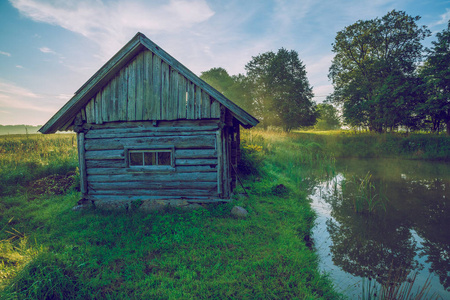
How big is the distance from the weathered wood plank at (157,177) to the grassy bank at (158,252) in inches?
40.5

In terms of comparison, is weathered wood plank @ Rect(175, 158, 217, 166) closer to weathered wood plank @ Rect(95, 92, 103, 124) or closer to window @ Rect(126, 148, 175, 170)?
window @ Rect(126, 148, 175, 170)

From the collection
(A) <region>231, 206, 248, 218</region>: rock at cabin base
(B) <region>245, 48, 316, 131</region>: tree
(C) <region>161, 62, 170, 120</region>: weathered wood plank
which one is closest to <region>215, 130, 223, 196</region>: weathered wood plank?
(A) <region>231, 206, 248, 218</region>: rock at cabin base

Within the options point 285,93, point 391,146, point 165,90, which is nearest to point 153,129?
point 165,90

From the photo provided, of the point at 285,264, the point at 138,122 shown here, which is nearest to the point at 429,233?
the point at 285,264

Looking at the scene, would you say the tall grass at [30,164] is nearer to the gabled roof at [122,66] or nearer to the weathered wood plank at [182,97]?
the gabled roof at [122,66]

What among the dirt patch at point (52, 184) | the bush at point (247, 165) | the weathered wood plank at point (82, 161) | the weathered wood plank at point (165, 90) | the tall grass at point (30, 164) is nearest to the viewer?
the weathered wood plank at point (165, 90)

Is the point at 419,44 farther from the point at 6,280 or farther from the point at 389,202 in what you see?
the point at 6,280

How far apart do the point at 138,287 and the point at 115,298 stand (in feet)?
1.27

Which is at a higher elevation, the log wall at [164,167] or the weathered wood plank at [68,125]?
the weathered wood plank at [68,125]

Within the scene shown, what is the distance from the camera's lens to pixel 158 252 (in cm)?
486

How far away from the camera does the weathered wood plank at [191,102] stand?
23.0 feet

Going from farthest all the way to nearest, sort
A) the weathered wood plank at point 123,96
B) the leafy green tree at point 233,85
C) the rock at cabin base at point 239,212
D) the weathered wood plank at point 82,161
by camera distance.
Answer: the leafy green tree at point 233,85
the weathered wood plank at point 82,161
the weathered wood plank at point 123,96
the rock at cabin base at point 239,212

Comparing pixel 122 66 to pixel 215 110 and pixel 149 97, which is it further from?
pixel 215 110

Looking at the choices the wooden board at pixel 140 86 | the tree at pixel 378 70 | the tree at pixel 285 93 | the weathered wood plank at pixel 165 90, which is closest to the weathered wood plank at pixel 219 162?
the weathered wood plank at pixel 165 90
